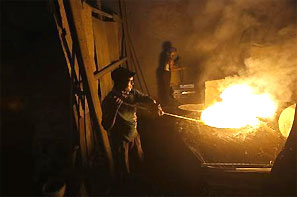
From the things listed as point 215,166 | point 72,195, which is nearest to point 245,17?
point 215,166

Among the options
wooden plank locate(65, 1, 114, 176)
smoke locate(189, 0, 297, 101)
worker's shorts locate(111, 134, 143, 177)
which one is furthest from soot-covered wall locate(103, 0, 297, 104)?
wooden plank locate(65, 1, 114, 176)

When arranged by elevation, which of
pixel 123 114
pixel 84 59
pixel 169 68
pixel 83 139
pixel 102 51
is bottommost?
pixel 83 139

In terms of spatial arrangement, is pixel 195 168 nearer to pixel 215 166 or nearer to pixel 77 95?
pixel 215 166

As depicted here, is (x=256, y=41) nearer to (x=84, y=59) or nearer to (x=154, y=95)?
(x=154, y=95)

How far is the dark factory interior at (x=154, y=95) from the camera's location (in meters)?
3.84

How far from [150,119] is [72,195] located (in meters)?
3.60

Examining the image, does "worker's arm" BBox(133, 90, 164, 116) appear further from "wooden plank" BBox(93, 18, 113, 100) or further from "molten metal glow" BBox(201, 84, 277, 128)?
"wooden plank" BBox(93, 18, 113, 100)

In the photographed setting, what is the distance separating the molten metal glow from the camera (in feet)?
15.2

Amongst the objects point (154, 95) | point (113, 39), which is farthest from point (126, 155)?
point (154, 95)

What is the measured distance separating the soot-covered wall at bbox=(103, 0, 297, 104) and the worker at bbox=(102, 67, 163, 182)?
4.71 meters

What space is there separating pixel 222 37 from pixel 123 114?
19.5ft

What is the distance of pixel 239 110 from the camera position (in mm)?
5125

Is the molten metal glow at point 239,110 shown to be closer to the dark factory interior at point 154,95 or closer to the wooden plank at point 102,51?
the dark factory interior at point 154,95

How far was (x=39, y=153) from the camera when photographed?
17.8 ft
